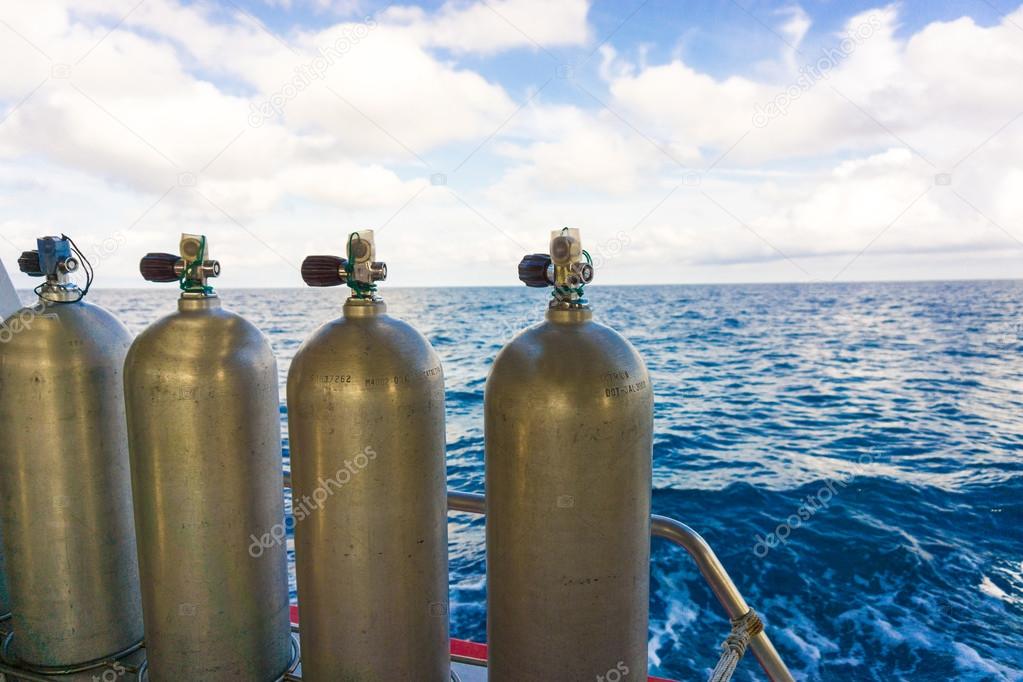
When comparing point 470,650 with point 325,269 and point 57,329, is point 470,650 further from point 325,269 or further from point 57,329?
point 57,329

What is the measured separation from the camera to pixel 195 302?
64.3 inches

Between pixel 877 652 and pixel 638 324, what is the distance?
88.6 ft

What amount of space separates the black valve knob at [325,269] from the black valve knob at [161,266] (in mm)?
379

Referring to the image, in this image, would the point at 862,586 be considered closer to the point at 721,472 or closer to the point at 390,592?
the point at 721,472

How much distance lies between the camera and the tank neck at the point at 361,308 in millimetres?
1508

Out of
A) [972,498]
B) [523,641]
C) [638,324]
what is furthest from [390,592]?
[638,324]

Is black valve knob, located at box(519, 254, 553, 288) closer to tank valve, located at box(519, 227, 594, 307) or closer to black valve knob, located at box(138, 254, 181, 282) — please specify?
tank valve, located at box(519, 227, 594, 307)

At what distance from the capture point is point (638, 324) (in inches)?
1266

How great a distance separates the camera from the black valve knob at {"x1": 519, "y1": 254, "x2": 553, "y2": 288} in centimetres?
146

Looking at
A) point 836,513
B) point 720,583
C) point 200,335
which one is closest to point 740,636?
point 720,583

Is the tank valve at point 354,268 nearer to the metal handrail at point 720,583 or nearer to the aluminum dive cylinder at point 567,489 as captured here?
the aluminum dive cylinder at point 567,489

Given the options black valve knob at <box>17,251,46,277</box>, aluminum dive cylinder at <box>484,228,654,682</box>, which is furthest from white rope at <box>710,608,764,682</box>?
black valve knob at <box>17,251,46,277</box>

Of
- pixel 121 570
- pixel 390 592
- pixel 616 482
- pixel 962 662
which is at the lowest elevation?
pixel 962 662

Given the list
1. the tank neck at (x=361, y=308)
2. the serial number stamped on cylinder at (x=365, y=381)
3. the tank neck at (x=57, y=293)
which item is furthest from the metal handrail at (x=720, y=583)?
the tank neck at (x=57, y=293)
